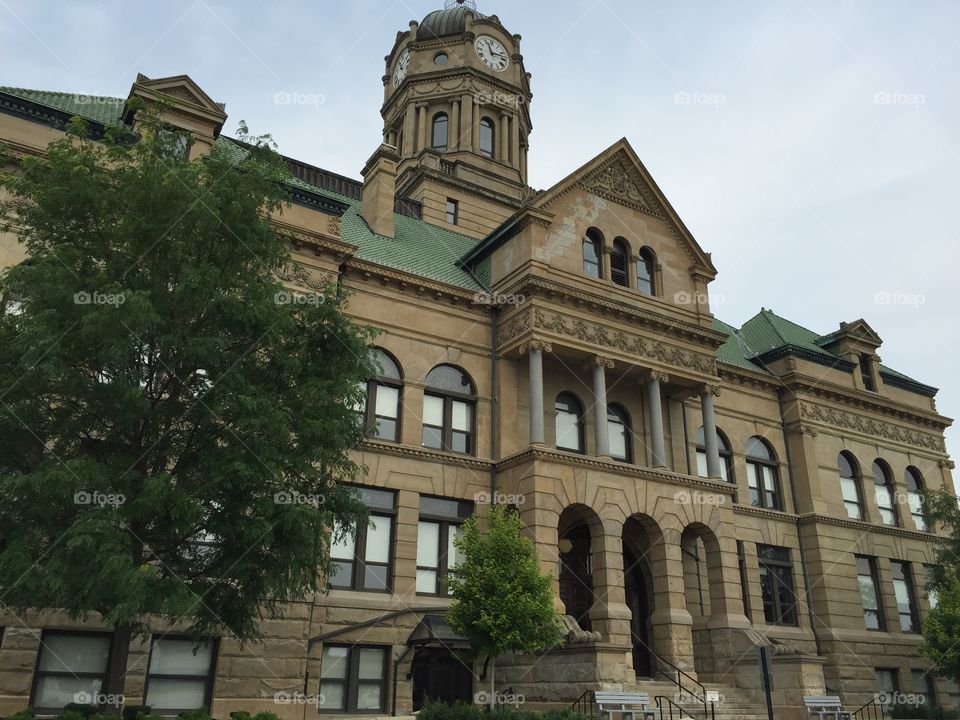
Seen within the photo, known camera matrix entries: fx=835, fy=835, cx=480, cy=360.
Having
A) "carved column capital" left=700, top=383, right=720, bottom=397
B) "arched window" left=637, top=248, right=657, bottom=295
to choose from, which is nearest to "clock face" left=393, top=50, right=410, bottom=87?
"arched window" left=637, top=248, right=657, bottom=295

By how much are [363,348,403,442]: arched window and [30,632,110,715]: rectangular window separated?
9.27m

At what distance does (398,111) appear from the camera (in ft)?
153

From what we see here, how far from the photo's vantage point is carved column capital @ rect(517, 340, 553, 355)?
26.0m

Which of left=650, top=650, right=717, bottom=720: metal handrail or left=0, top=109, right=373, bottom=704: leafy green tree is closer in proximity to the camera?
left=0, top=109, right=373, bottom=704: leafy green tree

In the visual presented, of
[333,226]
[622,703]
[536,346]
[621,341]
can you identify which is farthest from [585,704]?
[333,226]

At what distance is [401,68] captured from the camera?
158 ft

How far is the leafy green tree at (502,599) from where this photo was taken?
63.3 ft

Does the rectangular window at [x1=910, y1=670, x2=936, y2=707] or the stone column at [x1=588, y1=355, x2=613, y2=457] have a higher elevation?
the stone column at [x1=588, y1=355, x2=613, y2=457]

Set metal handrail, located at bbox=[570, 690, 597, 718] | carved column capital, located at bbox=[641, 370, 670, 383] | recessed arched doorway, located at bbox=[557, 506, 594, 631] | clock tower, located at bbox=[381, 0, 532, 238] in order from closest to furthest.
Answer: metal handrail, located at bbox=[570, 690, 597, 718]
recessed arched doorway, located at bbox=[557, 506, 594, 631]
carved column capital, located at bbox=[641, 370, 670, 383]
clock tower, located at bbox=[381, 0, 532, 238]

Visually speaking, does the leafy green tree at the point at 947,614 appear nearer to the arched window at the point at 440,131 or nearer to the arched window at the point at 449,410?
the arched window at the point at 449,410

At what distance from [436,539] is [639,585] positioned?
804cm

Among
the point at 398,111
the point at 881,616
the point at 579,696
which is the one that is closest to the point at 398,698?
the point at 579,696

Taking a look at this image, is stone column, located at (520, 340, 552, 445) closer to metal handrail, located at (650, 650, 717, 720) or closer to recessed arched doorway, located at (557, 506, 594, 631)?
recessed arched doorway, located at (557, 506, 594, 631)

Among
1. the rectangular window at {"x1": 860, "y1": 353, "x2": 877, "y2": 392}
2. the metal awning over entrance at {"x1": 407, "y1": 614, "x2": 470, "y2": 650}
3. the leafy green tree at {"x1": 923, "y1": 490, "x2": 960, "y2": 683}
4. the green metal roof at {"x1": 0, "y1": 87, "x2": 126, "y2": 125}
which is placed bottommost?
the metal awning over entrance at {"x1": 407, "y1": 614, "x2": 470, "y2": 650}
